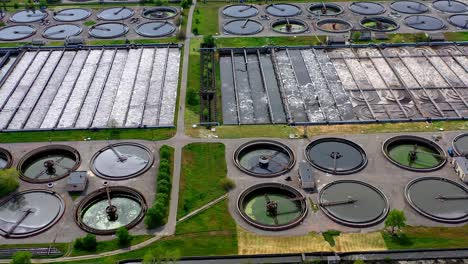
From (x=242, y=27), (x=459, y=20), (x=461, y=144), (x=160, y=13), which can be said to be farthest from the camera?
(x=160, y=13)

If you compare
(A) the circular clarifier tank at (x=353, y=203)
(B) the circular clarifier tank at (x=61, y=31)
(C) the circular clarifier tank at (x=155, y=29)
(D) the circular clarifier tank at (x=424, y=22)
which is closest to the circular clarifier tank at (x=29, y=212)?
(A) the circular clarifier tank at (x=353, y=203)

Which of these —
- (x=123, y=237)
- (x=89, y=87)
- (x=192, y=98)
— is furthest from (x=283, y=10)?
(x=123, y=237)

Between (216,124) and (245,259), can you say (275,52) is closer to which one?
(216,124)

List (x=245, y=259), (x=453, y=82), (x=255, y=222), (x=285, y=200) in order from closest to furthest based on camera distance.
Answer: (x=245, y=259)
(x=255, y=222)
(x=285, y=200)
(x=453, y=82)

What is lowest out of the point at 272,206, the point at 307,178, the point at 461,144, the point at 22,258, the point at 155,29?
the point at 461,144

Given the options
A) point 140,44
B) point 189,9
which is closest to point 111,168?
point 140,44

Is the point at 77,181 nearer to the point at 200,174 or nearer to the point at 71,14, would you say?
the point at 200,174

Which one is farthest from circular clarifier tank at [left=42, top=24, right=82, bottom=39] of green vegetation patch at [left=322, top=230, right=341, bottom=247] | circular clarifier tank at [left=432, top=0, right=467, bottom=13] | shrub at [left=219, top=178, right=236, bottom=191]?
circular clarifier tank at [left=432, top=0, right=467, bottom=13]
